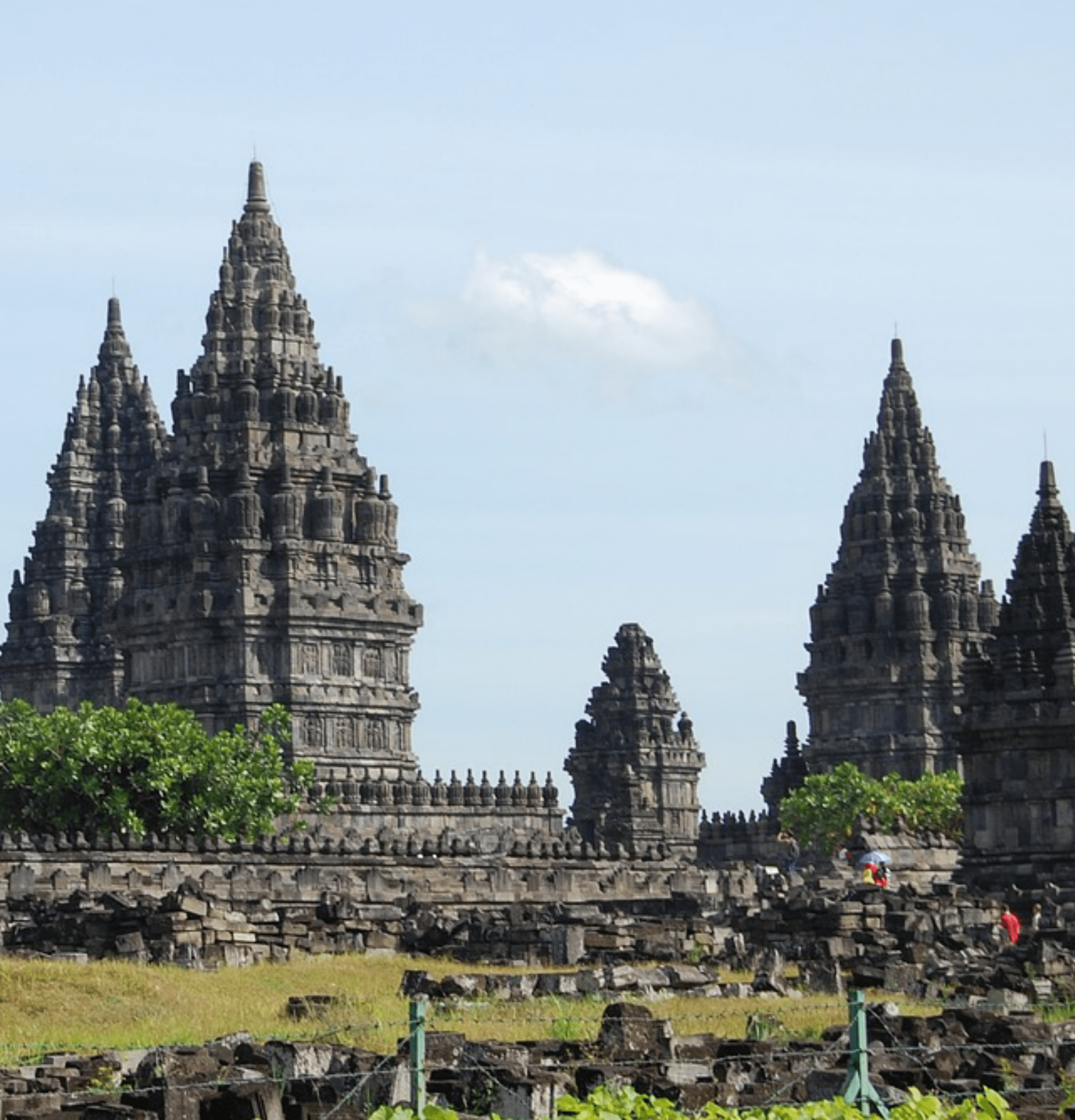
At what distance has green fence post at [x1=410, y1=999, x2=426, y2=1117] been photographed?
78.9ft

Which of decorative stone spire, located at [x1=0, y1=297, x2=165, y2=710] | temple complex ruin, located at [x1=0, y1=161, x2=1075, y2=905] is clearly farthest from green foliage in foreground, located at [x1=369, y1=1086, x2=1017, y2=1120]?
decorative stone spire, located at [x1=0, y1=297, x2=165, y2=710]

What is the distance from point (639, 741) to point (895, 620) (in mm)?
13107

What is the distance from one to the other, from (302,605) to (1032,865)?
153 ft

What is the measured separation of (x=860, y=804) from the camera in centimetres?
12950

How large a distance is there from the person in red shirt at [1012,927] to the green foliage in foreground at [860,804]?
6258 centimetres

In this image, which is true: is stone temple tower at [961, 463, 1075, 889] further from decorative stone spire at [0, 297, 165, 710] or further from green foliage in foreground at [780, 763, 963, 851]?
decorative stone spire at [0, 297, 165, 710]

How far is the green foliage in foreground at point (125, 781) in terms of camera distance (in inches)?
3787

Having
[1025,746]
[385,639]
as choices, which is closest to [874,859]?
[1025,746]

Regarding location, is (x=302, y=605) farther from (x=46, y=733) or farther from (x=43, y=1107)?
(x=43, y=1107)

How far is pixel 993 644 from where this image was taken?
83.2 metres

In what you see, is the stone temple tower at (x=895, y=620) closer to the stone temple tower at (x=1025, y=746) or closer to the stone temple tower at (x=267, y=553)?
the stone temple tower at (x=267, y=553)

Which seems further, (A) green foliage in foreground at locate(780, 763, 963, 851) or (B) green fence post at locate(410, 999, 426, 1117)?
(A) green foliage in foreground at locate(780, 763, 963, 851)

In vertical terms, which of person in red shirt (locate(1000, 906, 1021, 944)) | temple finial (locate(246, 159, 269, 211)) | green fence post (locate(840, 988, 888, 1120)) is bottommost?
green fence post (locate(840, 988, 888, 1120))

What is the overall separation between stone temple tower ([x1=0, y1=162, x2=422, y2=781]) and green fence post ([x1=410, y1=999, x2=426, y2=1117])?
306 ft
